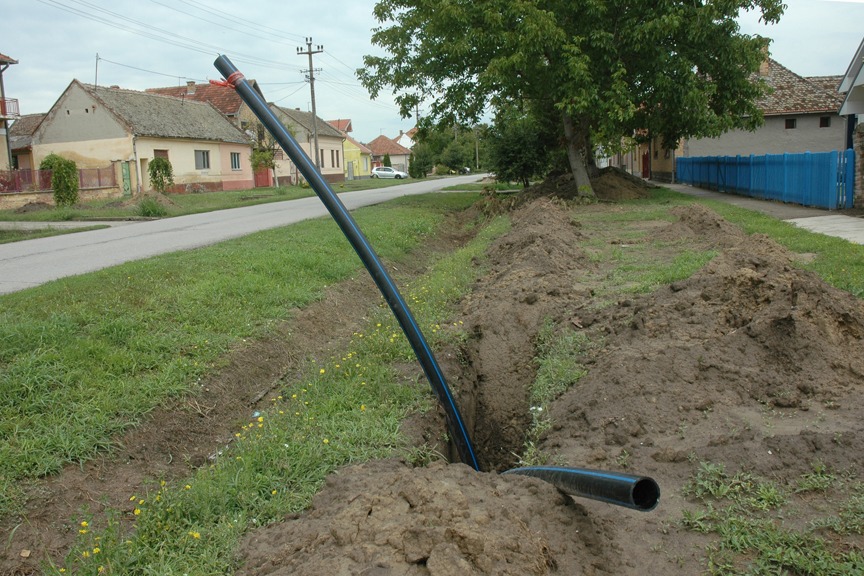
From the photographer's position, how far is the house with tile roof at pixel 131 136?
36.2 metres

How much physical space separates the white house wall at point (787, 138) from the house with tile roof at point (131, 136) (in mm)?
27975

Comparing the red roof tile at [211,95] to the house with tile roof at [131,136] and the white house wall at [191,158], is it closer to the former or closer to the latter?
the white house wall at [191,158]

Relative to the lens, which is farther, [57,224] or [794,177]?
[57,224]

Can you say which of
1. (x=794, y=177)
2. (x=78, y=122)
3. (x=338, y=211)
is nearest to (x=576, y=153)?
(x=794, y=177)

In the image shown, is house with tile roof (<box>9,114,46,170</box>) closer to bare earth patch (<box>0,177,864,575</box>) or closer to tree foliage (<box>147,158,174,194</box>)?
tree foliage (<box>147,158,174,194</box>)

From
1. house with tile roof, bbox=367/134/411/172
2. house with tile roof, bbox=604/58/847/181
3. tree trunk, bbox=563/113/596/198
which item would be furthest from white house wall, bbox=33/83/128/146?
house with tile roof, bbox=367/134/411/172

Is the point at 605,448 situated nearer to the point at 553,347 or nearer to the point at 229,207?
the point at 553,347

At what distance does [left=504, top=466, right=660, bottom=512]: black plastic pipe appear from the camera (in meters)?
2.95

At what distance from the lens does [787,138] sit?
33.6 meters

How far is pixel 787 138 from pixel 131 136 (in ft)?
104

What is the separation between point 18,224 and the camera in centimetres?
2022

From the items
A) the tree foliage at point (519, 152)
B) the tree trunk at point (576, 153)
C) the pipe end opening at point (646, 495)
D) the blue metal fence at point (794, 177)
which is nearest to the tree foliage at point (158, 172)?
the tree foliage at point (519, 152)

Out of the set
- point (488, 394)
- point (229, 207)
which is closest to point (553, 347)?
point (488, 394)

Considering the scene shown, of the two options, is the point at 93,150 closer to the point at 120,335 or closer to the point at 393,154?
the point at 120,335
